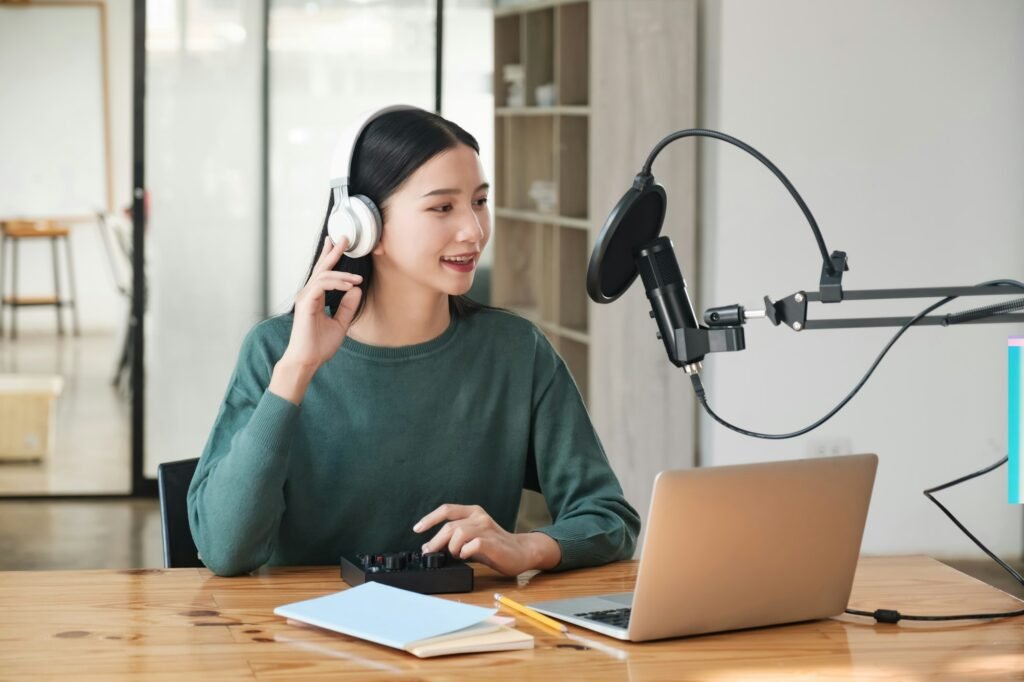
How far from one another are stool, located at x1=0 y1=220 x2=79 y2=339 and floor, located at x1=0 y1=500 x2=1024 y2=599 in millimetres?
4264

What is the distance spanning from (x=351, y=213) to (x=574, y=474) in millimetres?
509

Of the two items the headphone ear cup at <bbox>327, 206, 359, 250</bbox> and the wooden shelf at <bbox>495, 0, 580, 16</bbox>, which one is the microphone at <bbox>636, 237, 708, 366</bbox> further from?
the wooden shelf at <bbox>495, 0, 580, 16</bbox>

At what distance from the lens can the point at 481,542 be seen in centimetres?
173

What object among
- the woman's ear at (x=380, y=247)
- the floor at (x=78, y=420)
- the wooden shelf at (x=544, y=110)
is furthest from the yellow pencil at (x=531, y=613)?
the floor at (x=78, y=420)

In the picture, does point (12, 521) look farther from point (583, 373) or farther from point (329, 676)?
point (329, 676)

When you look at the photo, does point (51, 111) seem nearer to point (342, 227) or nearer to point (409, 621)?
point (342, 227)

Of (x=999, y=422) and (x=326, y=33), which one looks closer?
(x=999, y=422)

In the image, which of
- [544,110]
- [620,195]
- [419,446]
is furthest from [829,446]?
[419,446]

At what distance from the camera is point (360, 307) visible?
206 centimetres

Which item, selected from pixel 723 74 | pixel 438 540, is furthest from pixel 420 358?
pixel 723 74

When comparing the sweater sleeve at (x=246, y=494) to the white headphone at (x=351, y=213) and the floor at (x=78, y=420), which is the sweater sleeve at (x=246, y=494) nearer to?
the white headphone at (x=351, y=213)

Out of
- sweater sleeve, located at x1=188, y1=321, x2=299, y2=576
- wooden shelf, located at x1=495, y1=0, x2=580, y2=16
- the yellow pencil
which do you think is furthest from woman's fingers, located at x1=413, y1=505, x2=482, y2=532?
wooden shelf, located at x1=495, y1=0, x2=580, y2=16

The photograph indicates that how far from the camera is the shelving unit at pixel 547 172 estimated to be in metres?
5.02

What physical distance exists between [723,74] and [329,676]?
10.2 ft
